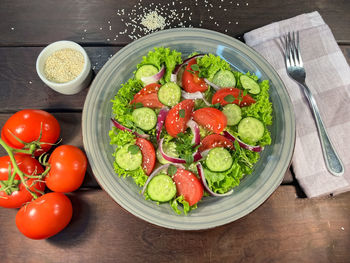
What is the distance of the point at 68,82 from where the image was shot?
6.57 ft

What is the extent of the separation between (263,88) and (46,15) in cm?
170

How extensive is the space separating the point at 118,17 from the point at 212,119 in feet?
3.81

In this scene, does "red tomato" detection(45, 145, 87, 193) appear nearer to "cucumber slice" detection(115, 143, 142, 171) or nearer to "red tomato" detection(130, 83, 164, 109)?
"cucumber slice" detection(115, 143, 142, 171)

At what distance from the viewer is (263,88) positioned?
6.25 feet

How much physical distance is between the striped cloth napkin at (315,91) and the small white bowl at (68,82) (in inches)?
44.7

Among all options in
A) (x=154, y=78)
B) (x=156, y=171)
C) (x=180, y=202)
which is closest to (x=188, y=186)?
(x=180, y=202)

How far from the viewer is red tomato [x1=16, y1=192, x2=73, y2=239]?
5.89 ft

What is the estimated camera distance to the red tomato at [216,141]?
1.82 m

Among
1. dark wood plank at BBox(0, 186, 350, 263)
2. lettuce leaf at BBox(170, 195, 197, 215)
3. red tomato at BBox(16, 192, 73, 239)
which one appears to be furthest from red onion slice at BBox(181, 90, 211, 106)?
red tomato at BBox(16, 192, 73, 239)

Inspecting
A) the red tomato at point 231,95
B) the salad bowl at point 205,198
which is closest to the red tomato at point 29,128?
the salad bowl at point 205,198

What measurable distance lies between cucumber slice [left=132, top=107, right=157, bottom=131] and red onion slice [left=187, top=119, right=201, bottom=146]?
21cm

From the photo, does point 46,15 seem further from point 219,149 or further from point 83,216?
point 219,149

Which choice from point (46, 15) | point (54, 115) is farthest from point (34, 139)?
point (46, 15)

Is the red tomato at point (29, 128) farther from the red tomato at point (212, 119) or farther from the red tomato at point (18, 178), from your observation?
the red tomato at point (212, 119)
